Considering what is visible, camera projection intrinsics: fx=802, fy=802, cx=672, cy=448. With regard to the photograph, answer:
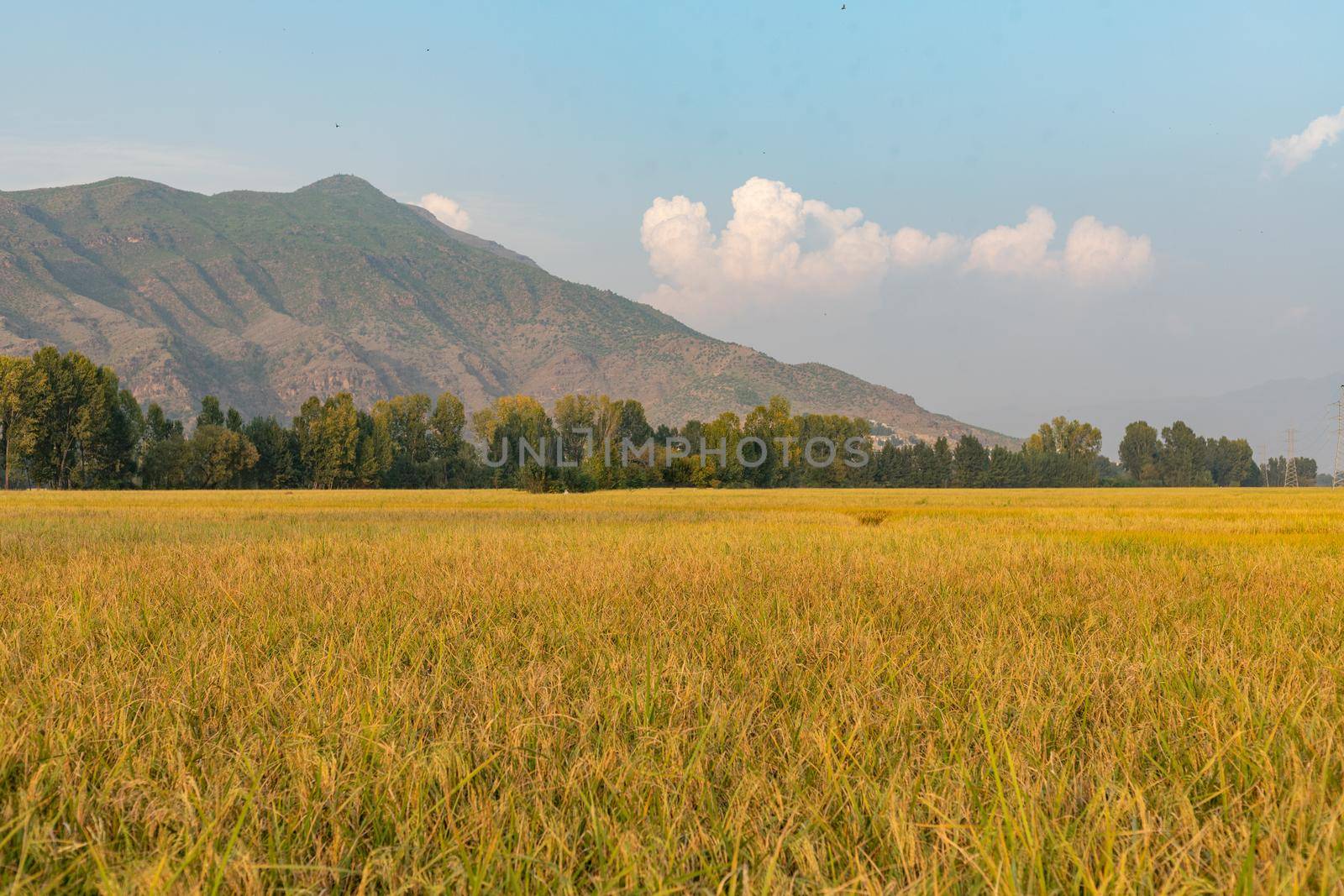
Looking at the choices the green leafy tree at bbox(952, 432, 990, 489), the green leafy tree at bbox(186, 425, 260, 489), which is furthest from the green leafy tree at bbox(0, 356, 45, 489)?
the green leafy tree at bbox(952, 432, 990, 489)

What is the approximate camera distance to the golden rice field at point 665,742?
1.84m

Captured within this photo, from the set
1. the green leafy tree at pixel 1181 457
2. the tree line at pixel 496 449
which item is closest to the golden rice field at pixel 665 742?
the tree line at pixel 496 449

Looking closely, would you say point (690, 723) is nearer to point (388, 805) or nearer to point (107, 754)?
point (388, 805)

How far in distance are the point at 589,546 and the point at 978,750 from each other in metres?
8.06

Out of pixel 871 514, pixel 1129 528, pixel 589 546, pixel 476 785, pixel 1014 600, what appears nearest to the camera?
pixel 476 785

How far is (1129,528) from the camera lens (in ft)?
57.8

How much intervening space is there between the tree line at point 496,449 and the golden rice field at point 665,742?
56.8 meters

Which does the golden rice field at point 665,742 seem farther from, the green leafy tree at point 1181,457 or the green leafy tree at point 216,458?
the green leafy tree at point 1181,457

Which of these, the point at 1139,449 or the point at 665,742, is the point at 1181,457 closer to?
the point at 1139,449

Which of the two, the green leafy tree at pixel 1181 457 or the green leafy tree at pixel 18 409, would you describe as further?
the green leafy tree at pixel 1181 457

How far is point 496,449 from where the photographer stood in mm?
109500

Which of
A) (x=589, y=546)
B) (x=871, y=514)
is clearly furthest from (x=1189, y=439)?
(x=589, y=546)

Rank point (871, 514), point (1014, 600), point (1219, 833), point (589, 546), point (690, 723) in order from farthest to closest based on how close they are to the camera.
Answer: point (871, 514), point (589, 546), point (1014, 600), point (690, 723), point (1219, 833)

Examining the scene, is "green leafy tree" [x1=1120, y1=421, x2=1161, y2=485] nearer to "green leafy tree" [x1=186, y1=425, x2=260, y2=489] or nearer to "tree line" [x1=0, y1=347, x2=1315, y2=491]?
"tree line" [x1=0, y1=347, x2=1315, y2=491]
